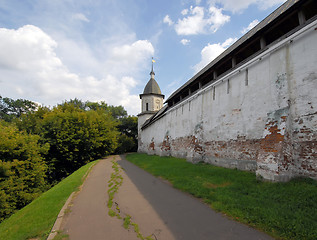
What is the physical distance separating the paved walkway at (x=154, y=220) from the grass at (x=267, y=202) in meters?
0.32

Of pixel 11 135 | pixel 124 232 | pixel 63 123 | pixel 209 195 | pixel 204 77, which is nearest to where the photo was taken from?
pixel 124 232

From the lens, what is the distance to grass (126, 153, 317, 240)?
302cm

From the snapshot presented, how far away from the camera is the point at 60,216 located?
165 inches

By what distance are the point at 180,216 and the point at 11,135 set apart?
37.0 ft

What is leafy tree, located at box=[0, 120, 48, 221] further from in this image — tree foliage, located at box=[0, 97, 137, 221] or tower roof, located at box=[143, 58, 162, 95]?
tower roof, located at box=[143, 58, 162, 95]

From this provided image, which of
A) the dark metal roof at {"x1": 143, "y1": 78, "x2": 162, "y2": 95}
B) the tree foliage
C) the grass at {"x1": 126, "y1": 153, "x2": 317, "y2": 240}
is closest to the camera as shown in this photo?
the grass at {"x1": 126, "y1": 153, "x2": 317, "y2": 240}

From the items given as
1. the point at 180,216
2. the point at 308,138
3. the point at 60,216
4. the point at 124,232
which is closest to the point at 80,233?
the point at 124,232

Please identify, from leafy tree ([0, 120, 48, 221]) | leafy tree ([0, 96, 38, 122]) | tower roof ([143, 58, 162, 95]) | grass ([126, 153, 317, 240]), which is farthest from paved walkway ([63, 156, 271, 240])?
leafy tree ([0, 96, 38, 122])

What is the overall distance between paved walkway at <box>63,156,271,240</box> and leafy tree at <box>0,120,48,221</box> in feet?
17.1

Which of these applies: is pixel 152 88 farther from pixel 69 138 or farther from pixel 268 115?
pixel 268 115

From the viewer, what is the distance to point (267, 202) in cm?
411

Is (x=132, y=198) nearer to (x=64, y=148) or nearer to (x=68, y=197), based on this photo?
(x=68, y=197)

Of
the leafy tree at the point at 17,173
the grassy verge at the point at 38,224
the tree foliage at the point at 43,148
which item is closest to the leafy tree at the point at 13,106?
the tree foliage at the point at 43,148

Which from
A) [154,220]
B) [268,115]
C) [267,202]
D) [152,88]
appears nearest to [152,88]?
[152,88]
